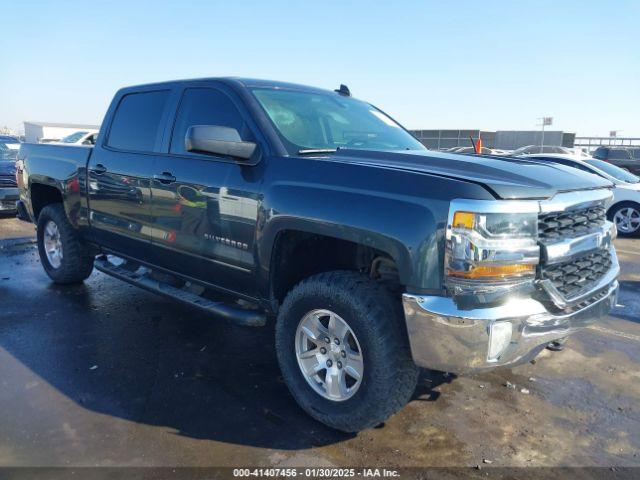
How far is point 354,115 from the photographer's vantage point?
409 cm

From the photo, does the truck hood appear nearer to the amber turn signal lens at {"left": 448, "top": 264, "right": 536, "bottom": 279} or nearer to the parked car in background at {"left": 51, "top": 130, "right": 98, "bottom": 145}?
the amber turn signal lens at {"left": 448, "top": 264, "right": 536, "bottom": 279}

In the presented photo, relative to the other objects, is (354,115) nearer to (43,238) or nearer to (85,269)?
(85,269)

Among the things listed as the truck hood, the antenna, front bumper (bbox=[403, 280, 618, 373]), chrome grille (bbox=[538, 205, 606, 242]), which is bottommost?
front bumper (bbox=[403, 280, 618, 373])

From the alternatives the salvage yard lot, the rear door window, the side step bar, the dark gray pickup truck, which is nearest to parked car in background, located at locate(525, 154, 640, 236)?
the salvage yard lot

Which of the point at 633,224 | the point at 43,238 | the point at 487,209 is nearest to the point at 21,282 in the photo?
the point at 43,238

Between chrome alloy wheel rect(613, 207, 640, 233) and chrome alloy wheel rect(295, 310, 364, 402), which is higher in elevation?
chrome alloy wheel rect(295, 310, 364, 402)

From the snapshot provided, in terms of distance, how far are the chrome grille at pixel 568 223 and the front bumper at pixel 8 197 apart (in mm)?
10266

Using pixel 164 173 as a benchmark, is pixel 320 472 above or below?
below

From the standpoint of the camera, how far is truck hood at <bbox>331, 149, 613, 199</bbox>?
99.9 inches

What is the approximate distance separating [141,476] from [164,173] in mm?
2143

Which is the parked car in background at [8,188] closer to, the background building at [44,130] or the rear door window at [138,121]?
the rear door window at [138,121]

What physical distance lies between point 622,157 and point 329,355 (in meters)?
16.8

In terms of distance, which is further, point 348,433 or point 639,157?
point 639,157

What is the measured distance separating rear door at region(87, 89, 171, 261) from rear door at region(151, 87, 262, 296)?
205 mm
